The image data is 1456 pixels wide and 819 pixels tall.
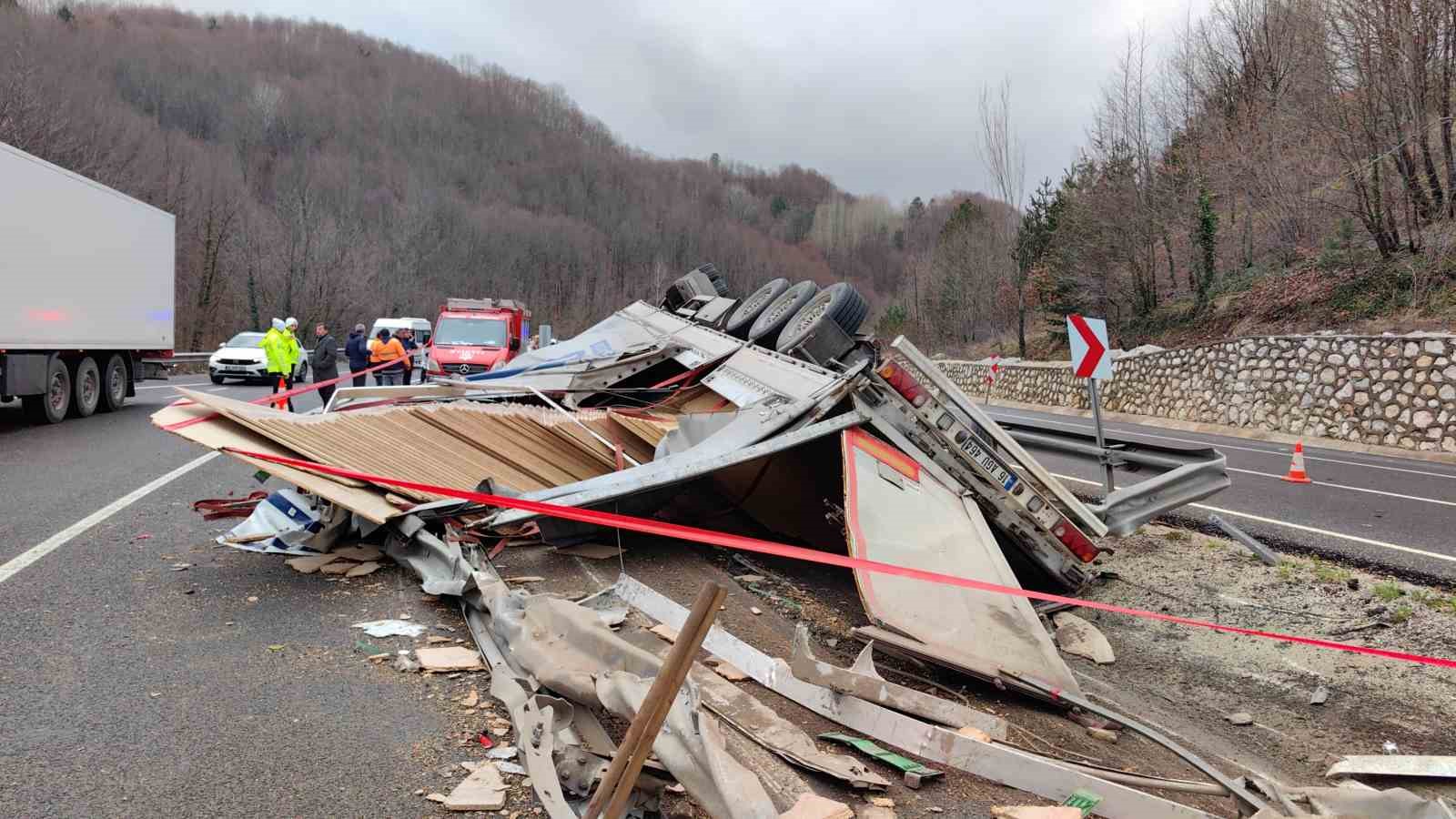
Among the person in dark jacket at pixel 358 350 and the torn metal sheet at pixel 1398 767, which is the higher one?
the person in dark jacket at pixel 358 350

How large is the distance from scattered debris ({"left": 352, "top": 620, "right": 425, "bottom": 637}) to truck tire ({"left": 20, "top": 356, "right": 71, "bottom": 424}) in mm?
11410

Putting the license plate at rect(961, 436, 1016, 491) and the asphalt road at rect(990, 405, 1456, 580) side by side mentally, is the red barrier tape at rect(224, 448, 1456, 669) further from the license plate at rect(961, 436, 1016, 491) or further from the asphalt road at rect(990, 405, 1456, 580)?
the asphalt road at rect(990, 405, 1456, 580)

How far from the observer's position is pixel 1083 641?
5742 mm

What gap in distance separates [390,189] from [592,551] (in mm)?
94422

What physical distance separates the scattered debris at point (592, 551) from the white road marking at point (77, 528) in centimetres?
300

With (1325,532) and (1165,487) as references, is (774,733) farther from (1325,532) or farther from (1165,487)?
(1325,532)

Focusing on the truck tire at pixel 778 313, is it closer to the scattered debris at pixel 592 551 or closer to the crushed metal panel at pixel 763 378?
the crushed metal panel at pixel 763 378

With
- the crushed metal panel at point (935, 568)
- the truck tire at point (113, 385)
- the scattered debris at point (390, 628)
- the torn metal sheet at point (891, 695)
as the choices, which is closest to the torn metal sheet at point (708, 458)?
the crushed metal panel at point (935, 568)

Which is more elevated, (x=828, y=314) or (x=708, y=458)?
(x=828, y=314)

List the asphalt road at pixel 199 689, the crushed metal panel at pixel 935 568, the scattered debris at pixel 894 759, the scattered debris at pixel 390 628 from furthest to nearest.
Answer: the scattered debris at pixel 390 628, the crushed metal panel at pixel 935 568, the scattered debris at pixel 894 759, the asphalt road at pixel 199 689

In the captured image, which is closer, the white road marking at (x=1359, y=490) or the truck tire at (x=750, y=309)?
the truck tire at (x=750, y=309)

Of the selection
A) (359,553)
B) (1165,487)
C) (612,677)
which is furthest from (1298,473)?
(612,677)

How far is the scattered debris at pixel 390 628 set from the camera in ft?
15.1

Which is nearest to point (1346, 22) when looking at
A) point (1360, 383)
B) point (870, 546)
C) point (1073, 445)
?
point (1360, 383)
